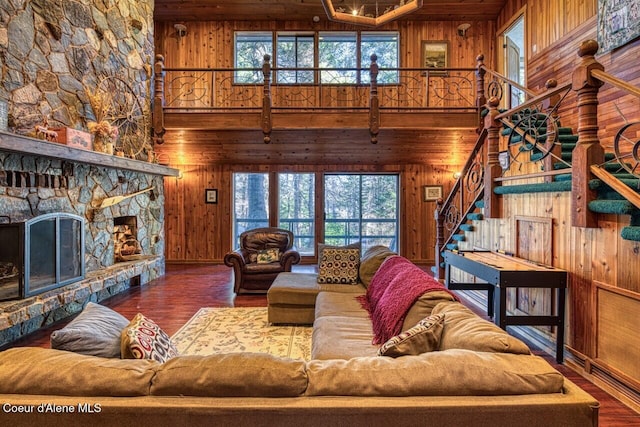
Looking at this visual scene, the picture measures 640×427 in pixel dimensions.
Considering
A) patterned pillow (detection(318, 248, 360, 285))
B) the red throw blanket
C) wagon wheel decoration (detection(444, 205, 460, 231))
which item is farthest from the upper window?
the red throw blanket

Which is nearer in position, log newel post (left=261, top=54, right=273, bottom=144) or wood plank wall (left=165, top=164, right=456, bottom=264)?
log newel post (left=261, top=54, right=273, bottom=144)

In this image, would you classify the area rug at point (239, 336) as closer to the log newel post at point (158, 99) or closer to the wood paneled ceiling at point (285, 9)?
the log newel post at point (158, 99)

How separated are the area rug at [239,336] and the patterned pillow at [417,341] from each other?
1628 mm

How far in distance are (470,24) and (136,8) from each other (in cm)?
613

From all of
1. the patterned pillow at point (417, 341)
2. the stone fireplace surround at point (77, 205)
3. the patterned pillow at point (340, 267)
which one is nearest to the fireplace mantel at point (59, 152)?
the stone fireplace surround at point (77, 205)

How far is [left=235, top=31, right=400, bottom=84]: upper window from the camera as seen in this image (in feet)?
24.6

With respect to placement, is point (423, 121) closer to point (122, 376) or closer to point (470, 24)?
point (470, 24)

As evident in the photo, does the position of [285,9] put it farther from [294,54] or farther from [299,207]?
[299,207]

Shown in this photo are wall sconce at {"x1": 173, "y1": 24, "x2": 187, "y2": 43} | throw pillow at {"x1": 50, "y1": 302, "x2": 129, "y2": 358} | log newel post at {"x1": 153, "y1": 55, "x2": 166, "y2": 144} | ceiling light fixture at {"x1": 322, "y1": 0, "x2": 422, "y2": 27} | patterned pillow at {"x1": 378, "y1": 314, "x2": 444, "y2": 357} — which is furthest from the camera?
wall sconce at {"x1": 173, "y1": 24, "x2": 187, "y2": 43}

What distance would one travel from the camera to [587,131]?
8.75ft

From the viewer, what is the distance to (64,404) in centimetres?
119

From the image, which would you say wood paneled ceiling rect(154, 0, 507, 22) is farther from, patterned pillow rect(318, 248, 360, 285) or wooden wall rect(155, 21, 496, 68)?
patterned pillow rect(318, 248, 360, 285)

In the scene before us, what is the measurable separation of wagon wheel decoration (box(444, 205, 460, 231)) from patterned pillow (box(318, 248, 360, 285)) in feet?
6.37

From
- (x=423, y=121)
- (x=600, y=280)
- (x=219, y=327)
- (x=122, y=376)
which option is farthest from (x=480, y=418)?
(x=423, y=121)
